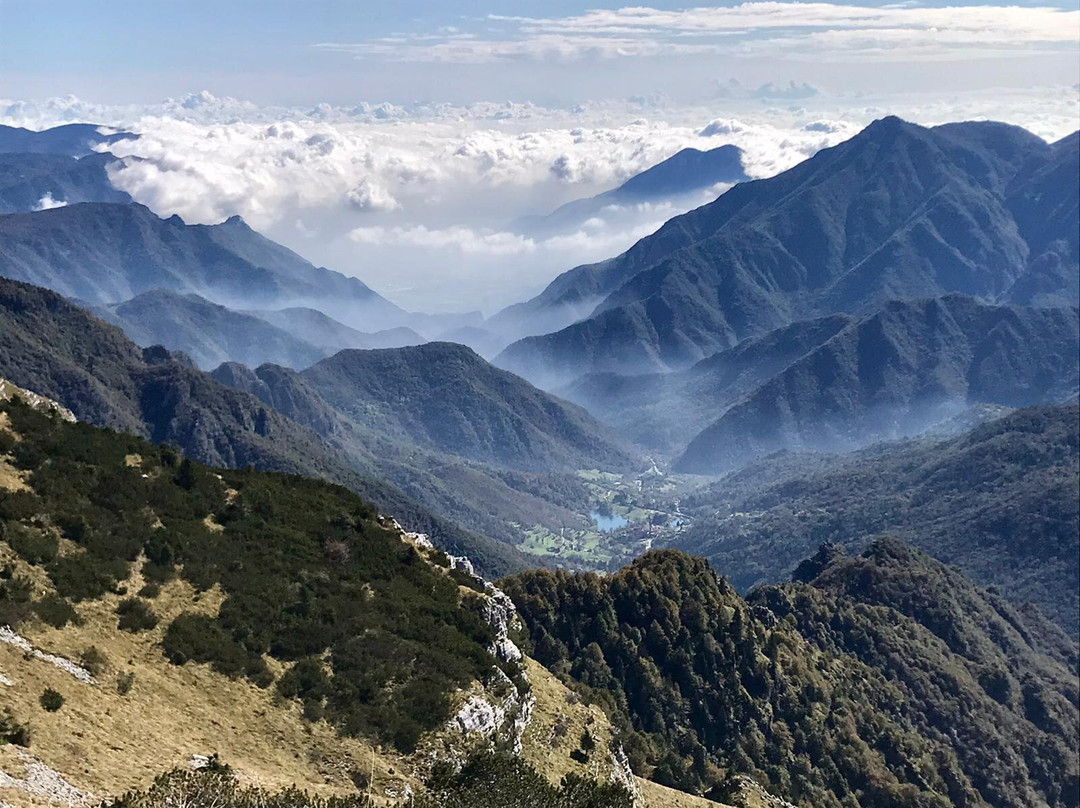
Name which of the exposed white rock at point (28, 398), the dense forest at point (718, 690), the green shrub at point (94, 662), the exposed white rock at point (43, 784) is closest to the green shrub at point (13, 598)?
the green shrub at point (94, 662)

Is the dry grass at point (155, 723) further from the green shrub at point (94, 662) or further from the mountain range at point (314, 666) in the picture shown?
the green shrub at point (94, 662)

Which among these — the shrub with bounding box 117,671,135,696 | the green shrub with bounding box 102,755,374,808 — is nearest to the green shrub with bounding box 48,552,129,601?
the shrub with bounding box 117,671,135,696

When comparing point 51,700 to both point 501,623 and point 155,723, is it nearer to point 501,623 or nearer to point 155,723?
point 155,723

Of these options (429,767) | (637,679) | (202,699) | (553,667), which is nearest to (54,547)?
(202,699)

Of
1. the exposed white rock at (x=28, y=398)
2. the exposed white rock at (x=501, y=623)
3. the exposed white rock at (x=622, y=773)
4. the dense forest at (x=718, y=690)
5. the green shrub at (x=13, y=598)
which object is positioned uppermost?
the exposed white rock at (x=28, y=398)

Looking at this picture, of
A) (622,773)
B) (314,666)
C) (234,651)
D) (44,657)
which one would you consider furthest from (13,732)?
(622,773)

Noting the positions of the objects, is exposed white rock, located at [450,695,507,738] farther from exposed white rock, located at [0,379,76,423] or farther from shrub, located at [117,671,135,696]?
exposed white rock, located at [0,379,76,423]
